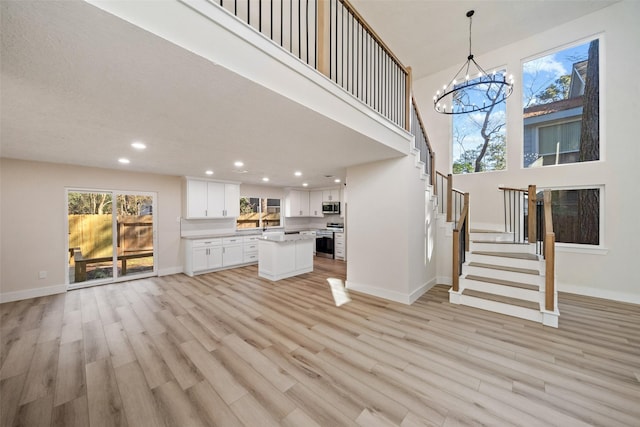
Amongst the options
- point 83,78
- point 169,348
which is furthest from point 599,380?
point 83,78

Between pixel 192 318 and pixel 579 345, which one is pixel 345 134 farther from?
pixel 579 345

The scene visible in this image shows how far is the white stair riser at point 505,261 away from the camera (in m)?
3.56

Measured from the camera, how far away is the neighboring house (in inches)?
165

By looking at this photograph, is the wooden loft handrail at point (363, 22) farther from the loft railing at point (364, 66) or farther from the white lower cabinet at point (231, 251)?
the white lower cabinet at point (231, 251)

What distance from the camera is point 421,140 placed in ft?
14.5

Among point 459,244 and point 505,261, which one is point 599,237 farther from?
point 459,244

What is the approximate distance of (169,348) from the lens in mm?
2494

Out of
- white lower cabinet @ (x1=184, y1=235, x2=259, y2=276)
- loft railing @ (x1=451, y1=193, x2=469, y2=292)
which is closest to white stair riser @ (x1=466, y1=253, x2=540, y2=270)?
loft railing @ (x1=451, y1=193, x2=469, y2=292)

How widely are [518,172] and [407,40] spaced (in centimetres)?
352

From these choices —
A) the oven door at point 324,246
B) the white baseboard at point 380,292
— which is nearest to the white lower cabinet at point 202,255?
the oven door at point 324,246

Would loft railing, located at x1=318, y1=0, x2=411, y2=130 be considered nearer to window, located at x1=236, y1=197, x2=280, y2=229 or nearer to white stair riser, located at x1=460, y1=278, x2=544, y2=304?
white stair riser, located at x1=460, y1=278, x2=544, y2=304

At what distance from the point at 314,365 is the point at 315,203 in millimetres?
6612

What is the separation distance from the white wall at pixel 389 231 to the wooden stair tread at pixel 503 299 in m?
0.74

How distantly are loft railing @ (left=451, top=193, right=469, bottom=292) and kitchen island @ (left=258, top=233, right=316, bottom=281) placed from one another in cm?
307
